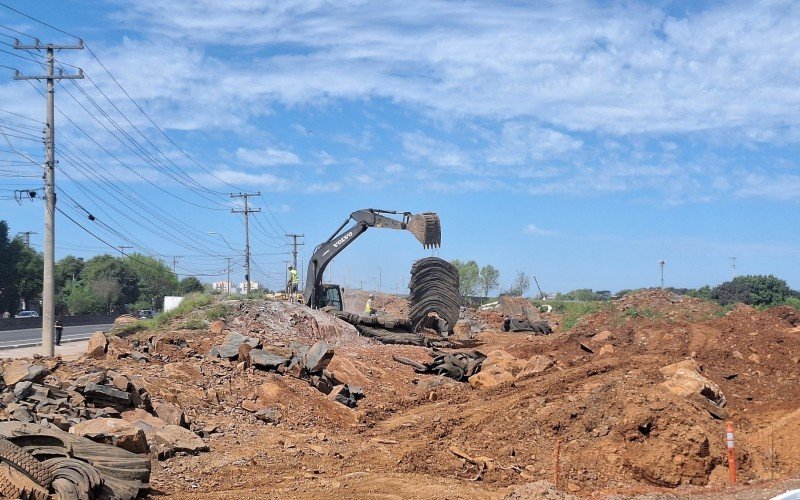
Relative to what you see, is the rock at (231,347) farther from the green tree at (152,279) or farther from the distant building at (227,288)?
the green tree at (152,279)

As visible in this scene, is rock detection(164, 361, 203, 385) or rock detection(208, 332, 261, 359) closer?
rock detection(164, 361, 203, 385)

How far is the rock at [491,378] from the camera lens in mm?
19145

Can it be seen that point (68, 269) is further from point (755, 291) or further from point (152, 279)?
point (755, 291)

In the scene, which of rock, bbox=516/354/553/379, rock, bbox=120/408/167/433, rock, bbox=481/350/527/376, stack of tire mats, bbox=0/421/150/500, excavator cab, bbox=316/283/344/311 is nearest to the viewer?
stack of tire mats, bbox=0/421/150/500

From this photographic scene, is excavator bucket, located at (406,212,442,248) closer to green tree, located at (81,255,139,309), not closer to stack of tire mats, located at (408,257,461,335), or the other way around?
stack of tire mats, located at (408,257,461,335)

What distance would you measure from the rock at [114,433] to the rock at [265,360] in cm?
707

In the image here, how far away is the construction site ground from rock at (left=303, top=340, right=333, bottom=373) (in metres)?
0.70

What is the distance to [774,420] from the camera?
13.8 metres

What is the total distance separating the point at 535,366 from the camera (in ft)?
65.1

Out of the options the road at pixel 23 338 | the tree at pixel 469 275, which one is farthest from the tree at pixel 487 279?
the road at pixel 23 338

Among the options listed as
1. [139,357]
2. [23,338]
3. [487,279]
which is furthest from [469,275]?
[139,357]

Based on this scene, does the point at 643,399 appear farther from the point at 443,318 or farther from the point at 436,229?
the point at 443,318

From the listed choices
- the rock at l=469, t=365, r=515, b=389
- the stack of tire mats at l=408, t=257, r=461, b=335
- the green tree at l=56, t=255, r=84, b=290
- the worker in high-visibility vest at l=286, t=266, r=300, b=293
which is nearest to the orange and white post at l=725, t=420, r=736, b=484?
the rock at l=469, t=365, r=515, b=389

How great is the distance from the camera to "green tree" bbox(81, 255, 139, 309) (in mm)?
90438
